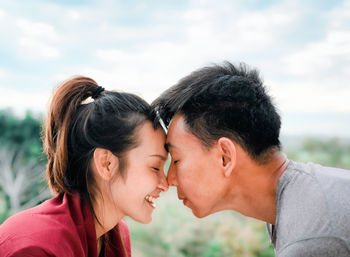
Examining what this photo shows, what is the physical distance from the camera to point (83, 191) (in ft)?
4.79

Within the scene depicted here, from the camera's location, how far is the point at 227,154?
1.38 m

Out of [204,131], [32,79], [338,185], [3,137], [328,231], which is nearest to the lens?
[328,231]

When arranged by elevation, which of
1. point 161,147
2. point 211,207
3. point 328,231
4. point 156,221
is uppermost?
point 161,147

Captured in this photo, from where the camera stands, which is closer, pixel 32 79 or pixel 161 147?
pixel 161 147

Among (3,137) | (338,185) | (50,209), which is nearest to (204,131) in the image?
(338,185)

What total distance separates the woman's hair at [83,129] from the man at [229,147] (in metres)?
0.17

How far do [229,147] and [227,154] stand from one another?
37 millimetres

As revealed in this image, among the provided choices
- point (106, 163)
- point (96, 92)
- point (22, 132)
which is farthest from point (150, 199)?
point (22, 132)

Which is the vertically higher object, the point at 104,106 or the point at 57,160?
the point at 104,106

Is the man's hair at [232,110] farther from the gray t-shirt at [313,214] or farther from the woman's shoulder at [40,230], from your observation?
the woman's shoulder at [40,230]

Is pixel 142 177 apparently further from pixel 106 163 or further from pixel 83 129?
pixel 83 129

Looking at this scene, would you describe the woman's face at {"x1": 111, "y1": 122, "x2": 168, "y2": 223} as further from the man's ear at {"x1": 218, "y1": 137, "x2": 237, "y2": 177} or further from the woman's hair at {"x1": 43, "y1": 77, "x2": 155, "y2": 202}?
the man's ear at {"x1": 218, "y1": 137, "x2": 237, "y2": 177}

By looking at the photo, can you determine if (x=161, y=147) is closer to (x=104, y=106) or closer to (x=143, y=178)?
(x=143, y=178)

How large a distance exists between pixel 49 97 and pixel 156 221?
7.68 ft
